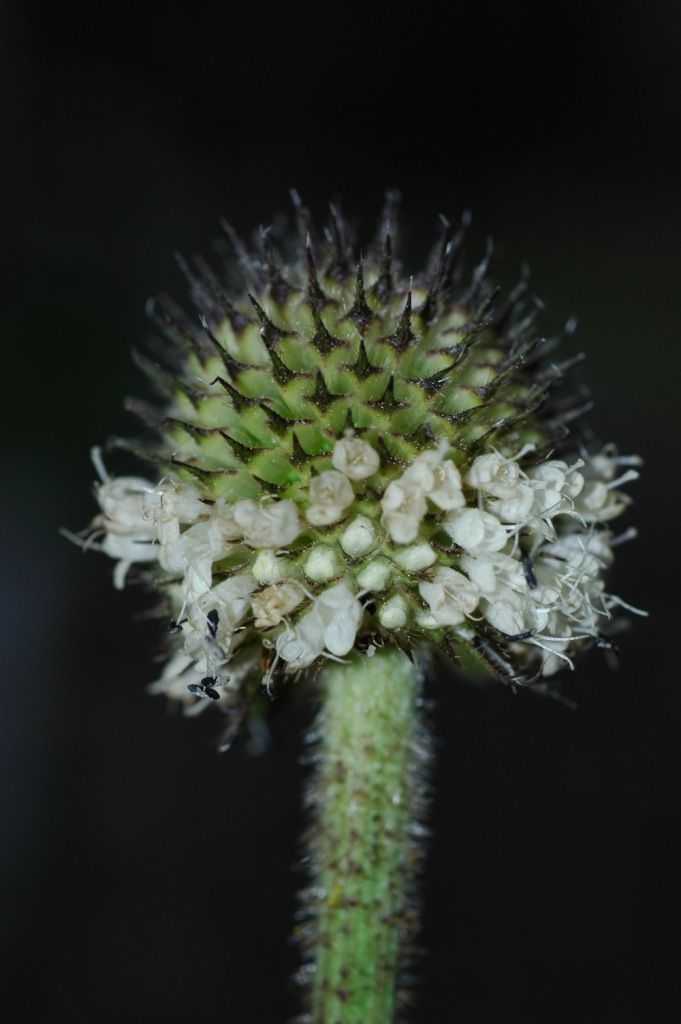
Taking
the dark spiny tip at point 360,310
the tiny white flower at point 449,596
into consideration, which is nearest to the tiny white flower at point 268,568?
the tiny white flower at point 449,596

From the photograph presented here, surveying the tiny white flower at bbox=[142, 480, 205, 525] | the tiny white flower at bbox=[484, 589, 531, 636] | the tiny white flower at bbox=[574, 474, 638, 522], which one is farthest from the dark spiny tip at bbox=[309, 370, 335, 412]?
the tiny white flower at bbox=[574, 474, 638, 522]

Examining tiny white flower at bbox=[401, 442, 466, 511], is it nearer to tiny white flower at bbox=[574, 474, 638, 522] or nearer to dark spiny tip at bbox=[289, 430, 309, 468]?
dark spiny tip at bbox=[289, 430, 309, 468]

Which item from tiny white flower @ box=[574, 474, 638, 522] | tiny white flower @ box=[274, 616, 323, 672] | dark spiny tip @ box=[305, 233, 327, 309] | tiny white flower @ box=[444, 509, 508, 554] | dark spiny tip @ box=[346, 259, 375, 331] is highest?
dark spiny tip @ box=[305, 233, 327, 309]

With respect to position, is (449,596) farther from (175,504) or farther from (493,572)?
(175,504)

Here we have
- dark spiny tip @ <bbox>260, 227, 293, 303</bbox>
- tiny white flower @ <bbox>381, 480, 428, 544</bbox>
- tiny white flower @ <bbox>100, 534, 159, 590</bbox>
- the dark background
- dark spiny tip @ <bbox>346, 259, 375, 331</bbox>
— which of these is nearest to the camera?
tiny white flower @ <bbox>381, 480, 428, 544</bbox>

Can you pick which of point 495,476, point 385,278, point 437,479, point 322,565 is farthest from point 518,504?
point 385,278

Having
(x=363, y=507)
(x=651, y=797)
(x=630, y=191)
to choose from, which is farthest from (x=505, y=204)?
(x=363, y=507)

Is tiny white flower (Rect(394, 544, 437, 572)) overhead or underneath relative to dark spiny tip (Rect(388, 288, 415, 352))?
underneath
